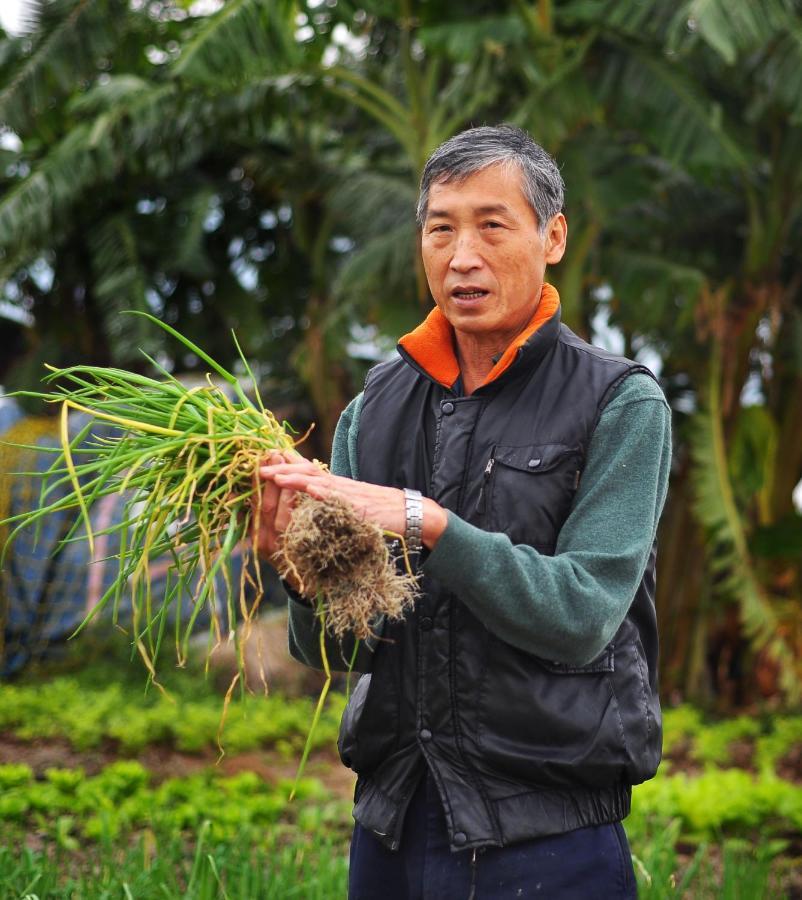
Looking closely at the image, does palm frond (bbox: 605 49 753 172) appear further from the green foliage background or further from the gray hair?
the gray hair

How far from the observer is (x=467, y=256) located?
6.57 ft

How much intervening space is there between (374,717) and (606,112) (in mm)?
6857

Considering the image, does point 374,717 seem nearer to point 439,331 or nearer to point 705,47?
point 439,331

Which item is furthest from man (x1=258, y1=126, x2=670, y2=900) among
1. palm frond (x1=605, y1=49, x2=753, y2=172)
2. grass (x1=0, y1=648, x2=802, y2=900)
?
palm frond (x1=605, y1=49, x2=753, y2=172)

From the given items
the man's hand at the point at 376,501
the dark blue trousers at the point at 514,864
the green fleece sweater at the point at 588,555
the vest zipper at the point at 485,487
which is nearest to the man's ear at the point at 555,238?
the green fleece sweater at the point at 588,555

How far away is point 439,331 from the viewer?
2162 millimetres

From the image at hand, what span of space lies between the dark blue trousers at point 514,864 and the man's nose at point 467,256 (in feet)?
2.83

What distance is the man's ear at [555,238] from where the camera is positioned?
2.12 meters

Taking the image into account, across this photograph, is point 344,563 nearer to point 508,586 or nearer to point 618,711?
point 508,586

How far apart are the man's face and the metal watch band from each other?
38 centimetres

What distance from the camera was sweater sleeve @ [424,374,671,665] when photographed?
5.88 ft

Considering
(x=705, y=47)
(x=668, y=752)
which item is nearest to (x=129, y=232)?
Answer: (x=705, y=47)

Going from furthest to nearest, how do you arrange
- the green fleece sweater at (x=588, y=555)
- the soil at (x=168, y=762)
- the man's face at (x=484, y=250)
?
the soil at (x=168, y=762), the man's face at (x=484, y=250), the green fleece sweater at (x=588, y=555)

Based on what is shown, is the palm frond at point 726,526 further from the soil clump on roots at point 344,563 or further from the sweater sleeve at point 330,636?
the soil clump on roots at point 344,563
